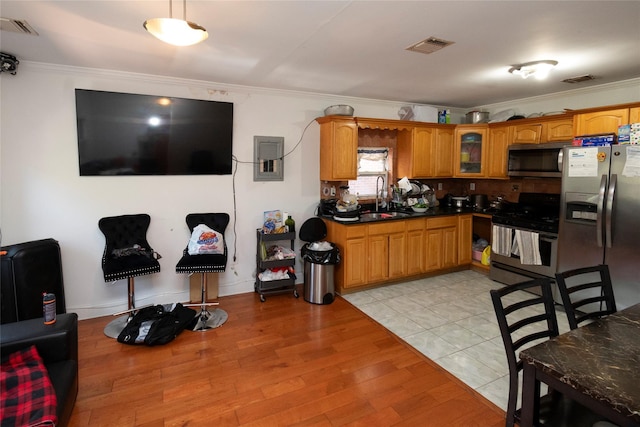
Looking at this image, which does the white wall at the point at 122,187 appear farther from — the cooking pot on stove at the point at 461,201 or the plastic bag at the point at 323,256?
the cooking pot on stove at the point at 461,201

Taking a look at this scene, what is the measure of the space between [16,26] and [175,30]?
1.43m

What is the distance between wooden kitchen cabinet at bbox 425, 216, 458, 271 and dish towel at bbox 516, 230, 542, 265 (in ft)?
2.77

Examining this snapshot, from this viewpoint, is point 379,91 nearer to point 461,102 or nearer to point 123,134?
point 461,102

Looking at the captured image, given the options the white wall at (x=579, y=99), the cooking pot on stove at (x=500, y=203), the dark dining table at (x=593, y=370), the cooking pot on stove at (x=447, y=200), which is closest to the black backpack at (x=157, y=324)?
the dark dining table at (x=593, y=370)

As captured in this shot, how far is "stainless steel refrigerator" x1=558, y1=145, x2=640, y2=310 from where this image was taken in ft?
10.1

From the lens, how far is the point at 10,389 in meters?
1.65

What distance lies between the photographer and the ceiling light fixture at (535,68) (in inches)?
122

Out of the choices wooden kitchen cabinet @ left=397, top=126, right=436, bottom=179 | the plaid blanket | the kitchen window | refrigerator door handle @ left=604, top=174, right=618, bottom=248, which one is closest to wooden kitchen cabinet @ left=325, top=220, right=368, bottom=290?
the kitchen window

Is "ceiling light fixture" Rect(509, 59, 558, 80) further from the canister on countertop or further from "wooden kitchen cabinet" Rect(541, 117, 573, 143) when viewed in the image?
the canister on countertop

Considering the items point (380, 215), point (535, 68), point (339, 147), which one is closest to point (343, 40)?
point (339, 147)

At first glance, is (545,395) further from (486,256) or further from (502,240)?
(486,256)

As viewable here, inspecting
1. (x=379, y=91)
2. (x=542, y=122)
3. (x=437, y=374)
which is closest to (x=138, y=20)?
(x=379, y=91)

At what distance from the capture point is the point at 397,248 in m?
4.38

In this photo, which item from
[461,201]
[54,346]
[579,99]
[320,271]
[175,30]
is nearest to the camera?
[175,30]
